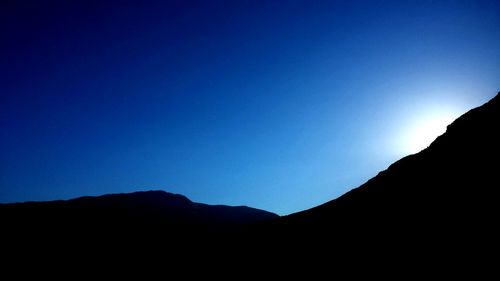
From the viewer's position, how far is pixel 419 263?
14.1 metres

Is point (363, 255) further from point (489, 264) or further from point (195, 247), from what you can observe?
point (195, 247)

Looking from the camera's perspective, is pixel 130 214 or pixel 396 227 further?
pixel 130 214

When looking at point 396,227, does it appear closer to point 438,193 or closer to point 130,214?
point 438,193

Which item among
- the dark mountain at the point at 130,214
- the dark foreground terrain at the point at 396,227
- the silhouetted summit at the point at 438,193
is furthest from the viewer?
the dark mountain at the point at 130,214

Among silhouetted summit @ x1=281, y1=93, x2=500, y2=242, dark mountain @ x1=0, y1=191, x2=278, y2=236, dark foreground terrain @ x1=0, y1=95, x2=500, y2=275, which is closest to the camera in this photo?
dark foreground terrain @ x1=0, y1=95, x2=500, y2=275

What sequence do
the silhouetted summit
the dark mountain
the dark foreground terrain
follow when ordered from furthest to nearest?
1. the dark mountain
2. the silhouetted summit
3. the dark foreground terrain

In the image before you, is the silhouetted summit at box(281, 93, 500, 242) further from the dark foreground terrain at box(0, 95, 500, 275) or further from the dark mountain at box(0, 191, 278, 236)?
the dark mountain at box(0, 191, 278, 236)

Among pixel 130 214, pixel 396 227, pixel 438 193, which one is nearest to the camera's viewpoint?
pixel 438 193

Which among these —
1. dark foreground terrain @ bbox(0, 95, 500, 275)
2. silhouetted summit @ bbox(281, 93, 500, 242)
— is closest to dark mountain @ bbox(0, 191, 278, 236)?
dark foreground terrain @ bbox(0, 95, 500, 275)

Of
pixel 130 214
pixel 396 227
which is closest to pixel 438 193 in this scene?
pixel 396 227

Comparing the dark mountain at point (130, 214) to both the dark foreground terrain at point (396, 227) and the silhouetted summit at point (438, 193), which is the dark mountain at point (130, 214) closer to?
the dark foreground terrain at point (396, 227)

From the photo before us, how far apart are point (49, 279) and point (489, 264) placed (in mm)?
48925

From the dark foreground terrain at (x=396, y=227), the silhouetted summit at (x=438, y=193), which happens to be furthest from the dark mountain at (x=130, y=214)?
the silhouetted summit at (x=438, y=193)

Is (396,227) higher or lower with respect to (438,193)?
lower
